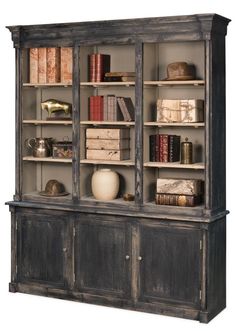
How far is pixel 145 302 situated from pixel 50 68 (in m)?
2.29

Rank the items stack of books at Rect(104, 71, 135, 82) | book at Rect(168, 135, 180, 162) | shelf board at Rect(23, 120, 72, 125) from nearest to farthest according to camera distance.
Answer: book at Rect(168, 135, 180, 162), stack of books at Rect(104, 71, 135, 82), shelf board at Rect(23, 120, 72, 125)

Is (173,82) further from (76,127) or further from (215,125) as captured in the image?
(76,127)

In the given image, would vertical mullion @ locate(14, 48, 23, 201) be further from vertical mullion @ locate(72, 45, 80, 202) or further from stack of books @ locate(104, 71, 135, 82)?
stack of books @ locate(104, 71, 135, 82)

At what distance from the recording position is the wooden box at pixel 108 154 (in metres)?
6.52

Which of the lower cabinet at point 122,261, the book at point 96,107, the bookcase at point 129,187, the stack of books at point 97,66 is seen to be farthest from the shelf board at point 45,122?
the lower cabinet at point 122,261

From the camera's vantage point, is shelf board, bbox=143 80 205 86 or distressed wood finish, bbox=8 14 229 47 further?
shelf board, bbox=143 80 205 86

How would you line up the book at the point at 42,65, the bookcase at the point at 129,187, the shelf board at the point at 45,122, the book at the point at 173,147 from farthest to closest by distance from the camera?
the book at the point at 42,65 → the shelf board at the point at 45,122 → the book at the point at 173,147 → the bookcase at the point at 129,187

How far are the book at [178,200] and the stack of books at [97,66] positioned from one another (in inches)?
47.3

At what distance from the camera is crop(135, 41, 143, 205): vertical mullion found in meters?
6.19

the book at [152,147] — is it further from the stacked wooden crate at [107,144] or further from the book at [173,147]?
the stacked wooden crate at [107,144]

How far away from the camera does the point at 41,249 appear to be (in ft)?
22.1

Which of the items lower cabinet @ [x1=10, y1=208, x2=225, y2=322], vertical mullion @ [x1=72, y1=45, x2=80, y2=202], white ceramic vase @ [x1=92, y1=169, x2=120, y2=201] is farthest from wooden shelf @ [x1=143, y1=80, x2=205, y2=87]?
lower cabinet @ [x1=10, y1=208, x2=225, y2=322]

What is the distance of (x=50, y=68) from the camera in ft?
22.2

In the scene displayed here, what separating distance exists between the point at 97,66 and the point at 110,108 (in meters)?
0.39
